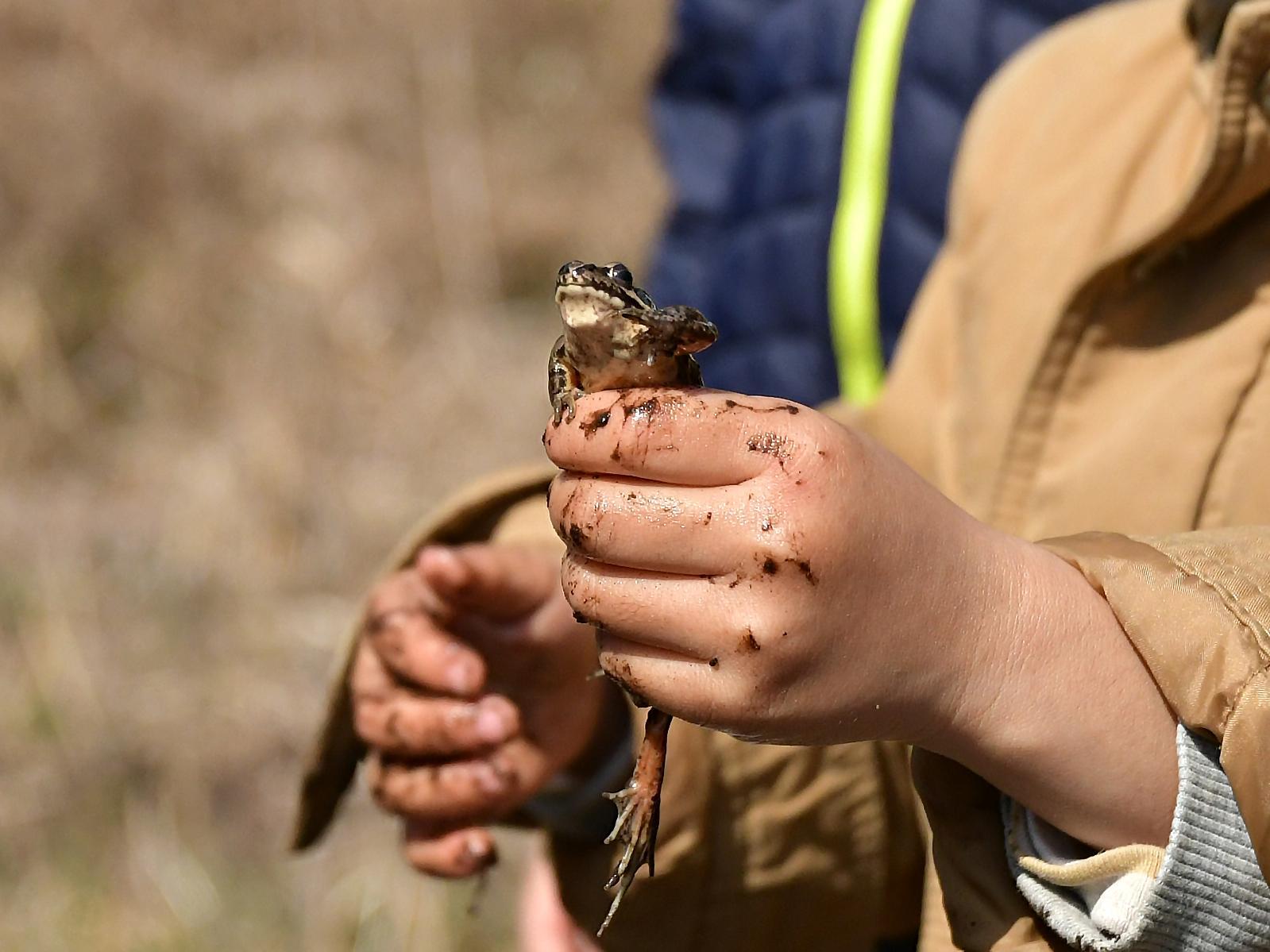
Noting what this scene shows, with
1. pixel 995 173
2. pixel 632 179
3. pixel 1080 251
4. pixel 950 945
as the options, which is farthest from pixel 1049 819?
pixel 632 179

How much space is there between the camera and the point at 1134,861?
1.19m

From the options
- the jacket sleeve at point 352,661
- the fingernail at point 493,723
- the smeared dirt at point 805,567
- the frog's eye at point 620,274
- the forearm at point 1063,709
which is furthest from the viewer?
the jacket sleeve at point 352,661

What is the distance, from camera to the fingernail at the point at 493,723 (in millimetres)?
1712

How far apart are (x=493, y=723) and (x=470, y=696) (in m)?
0.06

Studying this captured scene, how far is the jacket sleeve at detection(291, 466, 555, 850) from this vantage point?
6.68 ft

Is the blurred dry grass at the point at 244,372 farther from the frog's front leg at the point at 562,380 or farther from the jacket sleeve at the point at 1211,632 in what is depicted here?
the jacket sleeve at the point at 1211,632

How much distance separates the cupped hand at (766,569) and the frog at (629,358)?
0.06 metres

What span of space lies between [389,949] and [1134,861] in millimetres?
2746

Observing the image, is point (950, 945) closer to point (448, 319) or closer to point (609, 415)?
point (609, 415)

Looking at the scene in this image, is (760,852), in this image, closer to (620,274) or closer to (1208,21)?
(620,274)

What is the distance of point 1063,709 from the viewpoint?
1.15 m

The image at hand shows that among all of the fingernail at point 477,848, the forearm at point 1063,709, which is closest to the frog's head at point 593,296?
the forearm at point 1063,709

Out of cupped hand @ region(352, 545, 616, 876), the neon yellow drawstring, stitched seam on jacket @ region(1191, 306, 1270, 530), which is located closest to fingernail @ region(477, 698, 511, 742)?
cupped hand @ region(352, 545, 616, 876)

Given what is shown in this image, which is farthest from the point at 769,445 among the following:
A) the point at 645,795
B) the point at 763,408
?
the point at 645,795
